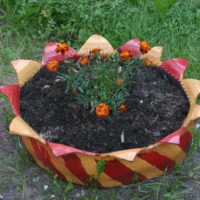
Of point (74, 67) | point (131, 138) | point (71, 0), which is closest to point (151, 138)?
point (131, 138)

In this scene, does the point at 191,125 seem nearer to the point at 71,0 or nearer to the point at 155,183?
the point at 155,183

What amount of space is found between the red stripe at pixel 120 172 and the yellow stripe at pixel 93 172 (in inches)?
1.1

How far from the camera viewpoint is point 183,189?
9.43ft

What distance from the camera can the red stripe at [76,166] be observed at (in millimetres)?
2660

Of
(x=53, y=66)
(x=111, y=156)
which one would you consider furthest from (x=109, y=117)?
(x=53, y=66)

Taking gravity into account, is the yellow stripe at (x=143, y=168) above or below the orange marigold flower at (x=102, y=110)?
below

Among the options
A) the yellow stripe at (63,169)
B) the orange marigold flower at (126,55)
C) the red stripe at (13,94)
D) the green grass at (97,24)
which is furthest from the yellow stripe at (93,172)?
the green grass at (97,24)

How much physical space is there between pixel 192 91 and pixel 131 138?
18.9 inches

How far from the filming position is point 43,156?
280 cm

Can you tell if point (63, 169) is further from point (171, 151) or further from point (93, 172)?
point (171, 151)

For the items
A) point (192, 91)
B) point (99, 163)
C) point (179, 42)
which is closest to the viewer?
point (99, 163)

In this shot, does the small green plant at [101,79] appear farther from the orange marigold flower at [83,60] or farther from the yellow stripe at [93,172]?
the yellow stripe at [93,172]

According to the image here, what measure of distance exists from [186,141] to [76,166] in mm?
570

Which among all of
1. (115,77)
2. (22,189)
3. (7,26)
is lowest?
(22,189)
